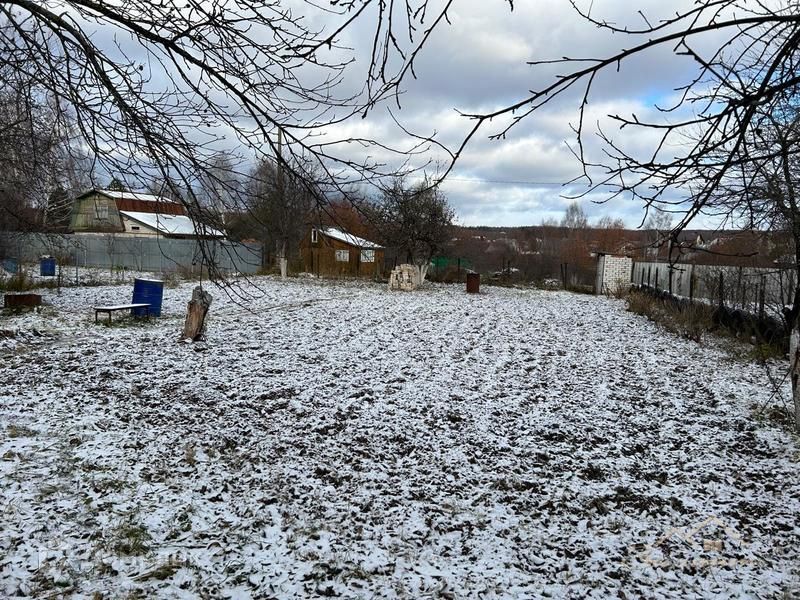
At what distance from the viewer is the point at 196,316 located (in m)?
8.34

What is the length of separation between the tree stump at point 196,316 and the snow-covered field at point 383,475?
273 mm

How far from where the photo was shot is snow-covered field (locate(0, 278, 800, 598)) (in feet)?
9.28

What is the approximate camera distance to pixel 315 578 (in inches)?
110

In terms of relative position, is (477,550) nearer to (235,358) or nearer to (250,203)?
(250,203)

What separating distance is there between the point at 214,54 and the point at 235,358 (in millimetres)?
5426

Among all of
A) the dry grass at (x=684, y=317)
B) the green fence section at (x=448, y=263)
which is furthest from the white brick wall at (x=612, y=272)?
the dry grass at (x=684, y=317)

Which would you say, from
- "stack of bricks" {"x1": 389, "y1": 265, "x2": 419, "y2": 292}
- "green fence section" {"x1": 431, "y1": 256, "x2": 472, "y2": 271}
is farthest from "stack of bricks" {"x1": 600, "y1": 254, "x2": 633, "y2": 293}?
"stack of bricks" {"x1": 389, "y1": 265, "x2": 419, "y2": 292}

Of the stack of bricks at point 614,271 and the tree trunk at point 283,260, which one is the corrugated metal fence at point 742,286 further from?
the tree trunk at point 283,260

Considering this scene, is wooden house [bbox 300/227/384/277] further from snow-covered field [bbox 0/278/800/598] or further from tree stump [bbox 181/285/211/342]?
snow-covered field [bbox 0/278/800/598]

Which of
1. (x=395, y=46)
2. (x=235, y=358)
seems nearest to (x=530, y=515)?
(x=395, y=46)

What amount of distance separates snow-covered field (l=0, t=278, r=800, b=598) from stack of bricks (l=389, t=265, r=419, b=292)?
11.8 meters

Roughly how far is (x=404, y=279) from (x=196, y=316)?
Answer: 12.3 metres

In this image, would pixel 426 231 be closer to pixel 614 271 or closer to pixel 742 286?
pixel 614 271

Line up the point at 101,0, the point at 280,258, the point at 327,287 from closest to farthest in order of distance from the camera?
the point at 101,0 < the point at 327,287 < the point at 280,258
